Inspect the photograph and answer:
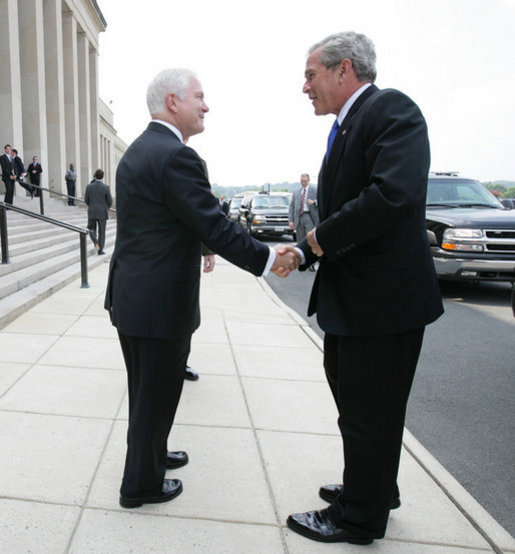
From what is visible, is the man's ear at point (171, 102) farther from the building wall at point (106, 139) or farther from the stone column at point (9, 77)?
the building wall at point (106, 139)

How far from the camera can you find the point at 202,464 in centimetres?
299

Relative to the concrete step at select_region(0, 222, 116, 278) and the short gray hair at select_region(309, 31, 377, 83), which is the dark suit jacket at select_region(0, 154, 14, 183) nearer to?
the concrete step at select_region(0, 222, 116, 278)

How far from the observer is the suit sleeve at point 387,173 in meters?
1.92

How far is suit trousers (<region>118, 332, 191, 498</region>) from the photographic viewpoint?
2404 millimetres

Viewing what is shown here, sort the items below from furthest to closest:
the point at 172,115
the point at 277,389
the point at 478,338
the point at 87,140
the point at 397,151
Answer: the point at 87,140
the point at 478,338
the point at 277,389
the point at 172,115
the point at 397,151

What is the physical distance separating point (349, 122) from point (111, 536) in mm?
2093

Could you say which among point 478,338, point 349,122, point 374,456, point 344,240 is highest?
point 349,122

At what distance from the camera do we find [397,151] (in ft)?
6.36

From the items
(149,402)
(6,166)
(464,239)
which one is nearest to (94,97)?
(6,166)

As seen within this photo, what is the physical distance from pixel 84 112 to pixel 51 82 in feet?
24.0

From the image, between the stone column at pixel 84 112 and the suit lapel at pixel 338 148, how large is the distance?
31.3m

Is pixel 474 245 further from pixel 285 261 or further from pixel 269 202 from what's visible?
pixel 269 202

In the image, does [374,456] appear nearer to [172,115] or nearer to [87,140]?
[172,115]

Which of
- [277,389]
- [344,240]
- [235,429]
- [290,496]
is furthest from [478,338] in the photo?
[344,240]
